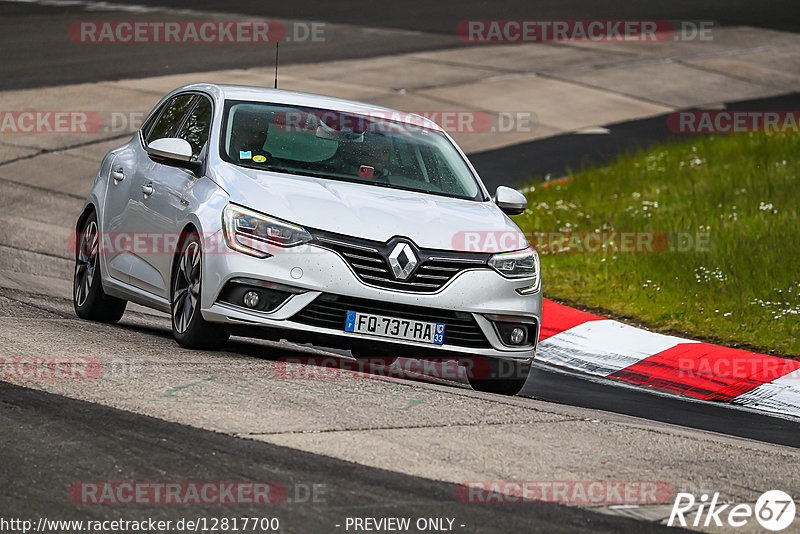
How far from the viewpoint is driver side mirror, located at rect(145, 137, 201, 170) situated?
8359 millimetres

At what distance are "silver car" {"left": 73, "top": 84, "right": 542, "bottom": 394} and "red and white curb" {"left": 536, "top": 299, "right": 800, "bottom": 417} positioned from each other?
160 cm

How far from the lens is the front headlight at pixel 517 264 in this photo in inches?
319

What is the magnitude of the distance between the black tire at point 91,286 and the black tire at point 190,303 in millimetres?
1446

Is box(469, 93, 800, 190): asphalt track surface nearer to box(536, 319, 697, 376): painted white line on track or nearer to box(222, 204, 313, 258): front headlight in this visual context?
box(536, 319, 697, 376): painted white line on track

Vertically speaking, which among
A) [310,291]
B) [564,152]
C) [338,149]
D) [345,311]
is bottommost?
[564,152]

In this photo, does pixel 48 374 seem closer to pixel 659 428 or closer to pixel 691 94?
pixel 659 428

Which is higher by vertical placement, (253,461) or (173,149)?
(173,149)

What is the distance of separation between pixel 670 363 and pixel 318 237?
3.33m

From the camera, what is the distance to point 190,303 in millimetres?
8039
